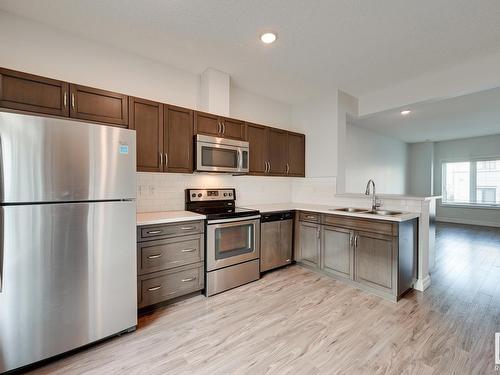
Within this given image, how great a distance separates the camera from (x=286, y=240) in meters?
3.52

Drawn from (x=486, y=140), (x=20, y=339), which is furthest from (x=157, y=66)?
(x=486, y=140)

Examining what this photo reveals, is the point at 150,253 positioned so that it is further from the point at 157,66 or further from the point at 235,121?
the point at 157,66

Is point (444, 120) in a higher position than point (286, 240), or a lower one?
higher

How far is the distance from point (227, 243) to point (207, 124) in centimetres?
148

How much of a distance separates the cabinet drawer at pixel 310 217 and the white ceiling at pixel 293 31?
192 cm

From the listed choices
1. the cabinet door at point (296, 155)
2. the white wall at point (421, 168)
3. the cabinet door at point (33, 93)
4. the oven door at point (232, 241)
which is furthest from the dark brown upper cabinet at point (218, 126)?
the white wall at point (421, 168)

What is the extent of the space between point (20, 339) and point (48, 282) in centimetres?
38

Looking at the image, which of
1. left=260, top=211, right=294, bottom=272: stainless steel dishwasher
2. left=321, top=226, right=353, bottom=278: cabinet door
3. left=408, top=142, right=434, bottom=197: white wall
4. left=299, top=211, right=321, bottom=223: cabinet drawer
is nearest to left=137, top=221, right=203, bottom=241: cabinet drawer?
left=260, top=211, right=294, bottom=272: stainless steel dishwasher

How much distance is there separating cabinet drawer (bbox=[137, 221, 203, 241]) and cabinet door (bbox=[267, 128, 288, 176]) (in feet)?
5.24

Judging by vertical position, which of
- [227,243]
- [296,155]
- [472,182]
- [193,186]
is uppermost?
[296,155]

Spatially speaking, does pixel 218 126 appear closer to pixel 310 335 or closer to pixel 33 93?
pixel 33 93

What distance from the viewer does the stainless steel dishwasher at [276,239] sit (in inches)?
127

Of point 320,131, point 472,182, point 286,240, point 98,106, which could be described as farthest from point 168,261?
point 472,182

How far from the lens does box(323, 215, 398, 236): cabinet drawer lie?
2594mm
